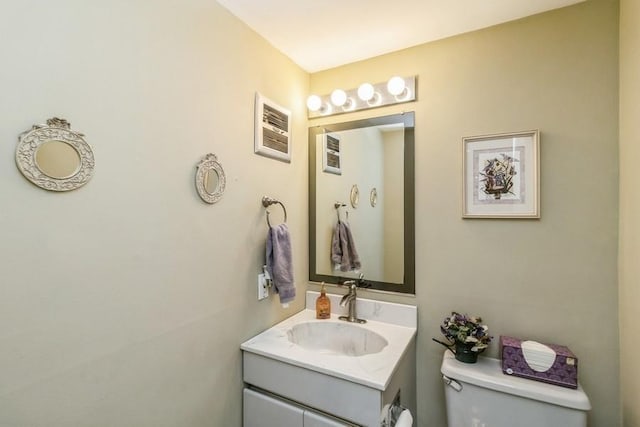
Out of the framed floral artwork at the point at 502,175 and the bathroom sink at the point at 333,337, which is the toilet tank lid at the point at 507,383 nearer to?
the bathroom sink at the point at 333,337

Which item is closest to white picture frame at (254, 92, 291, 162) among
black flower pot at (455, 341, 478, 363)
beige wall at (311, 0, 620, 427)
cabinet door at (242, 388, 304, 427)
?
beige wall at (311, 0, 620, 427)

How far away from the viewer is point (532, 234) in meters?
1.30

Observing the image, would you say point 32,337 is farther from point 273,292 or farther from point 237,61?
point 237,61

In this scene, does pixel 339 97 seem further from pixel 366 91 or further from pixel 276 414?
pixel 276 414

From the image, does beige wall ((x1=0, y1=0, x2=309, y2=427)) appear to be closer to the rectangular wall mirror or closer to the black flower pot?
the rectangular wall mirror

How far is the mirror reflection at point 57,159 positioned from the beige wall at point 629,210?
5.82 ft

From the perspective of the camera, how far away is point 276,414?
123 centimetres

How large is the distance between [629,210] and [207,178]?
159 centimetres

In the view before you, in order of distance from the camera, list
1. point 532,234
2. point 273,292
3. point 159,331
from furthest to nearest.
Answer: point 273,292, point 532,234, point 159,331

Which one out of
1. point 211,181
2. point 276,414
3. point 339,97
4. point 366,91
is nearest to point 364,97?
point 366,91

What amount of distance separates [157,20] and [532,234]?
1.69 metres

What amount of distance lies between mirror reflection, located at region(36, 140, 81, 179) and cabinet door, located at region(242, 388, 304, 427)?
1.10 metres

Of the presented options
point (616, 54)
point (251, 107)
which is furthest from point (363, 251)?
point (616, 54)

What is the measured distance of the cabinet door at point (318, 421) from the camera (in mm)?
1110
